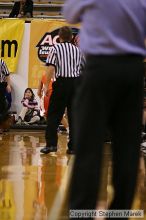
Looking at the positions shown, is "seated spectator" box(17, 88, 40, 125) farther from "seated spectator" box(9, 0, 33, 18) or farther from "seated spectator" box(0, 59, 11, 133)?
"seated spectator" box(9, 0, 33, 18)

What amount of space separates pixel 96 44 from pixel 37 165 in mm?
3859

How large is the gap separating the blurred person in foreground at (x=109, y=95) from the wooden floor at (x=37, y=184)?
116cm

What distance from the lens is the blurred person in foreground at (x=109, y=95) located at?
93.9 inches

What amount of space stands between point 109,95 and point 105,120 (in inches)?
5.1

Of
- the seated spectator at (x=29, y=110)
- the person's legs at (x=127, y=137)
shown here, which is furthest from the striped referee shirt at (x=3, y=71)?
A: the person's legs at (x=127, y=137)

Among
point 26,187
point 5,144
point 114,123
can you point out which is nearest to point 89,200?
point 114,123

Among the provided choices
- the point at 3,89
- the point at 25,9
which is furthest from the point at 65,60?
the point at 25,9

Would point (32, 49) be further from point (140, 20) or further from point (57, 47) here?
point (140, 20)

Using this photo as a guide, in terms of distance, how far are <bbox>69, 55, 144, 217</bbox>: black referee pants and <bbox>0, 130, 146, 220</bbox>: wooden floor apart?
1.15m

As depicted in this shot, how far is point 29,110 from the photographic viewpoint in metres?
12.1

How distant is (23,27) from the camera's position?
12.4 m

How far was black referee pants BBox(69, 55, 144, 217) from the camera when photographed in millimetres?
2383

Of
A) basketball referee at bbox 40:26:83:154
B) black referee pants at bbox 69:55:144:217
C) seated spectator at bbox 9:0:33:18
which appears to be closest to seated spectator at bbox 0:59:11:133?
seated spectator at bbox 9:0:33:18

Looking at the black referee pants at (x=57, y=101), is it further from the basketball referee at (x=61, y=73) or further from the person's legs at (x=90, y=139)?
the person's legs at (x=90, y=139)
